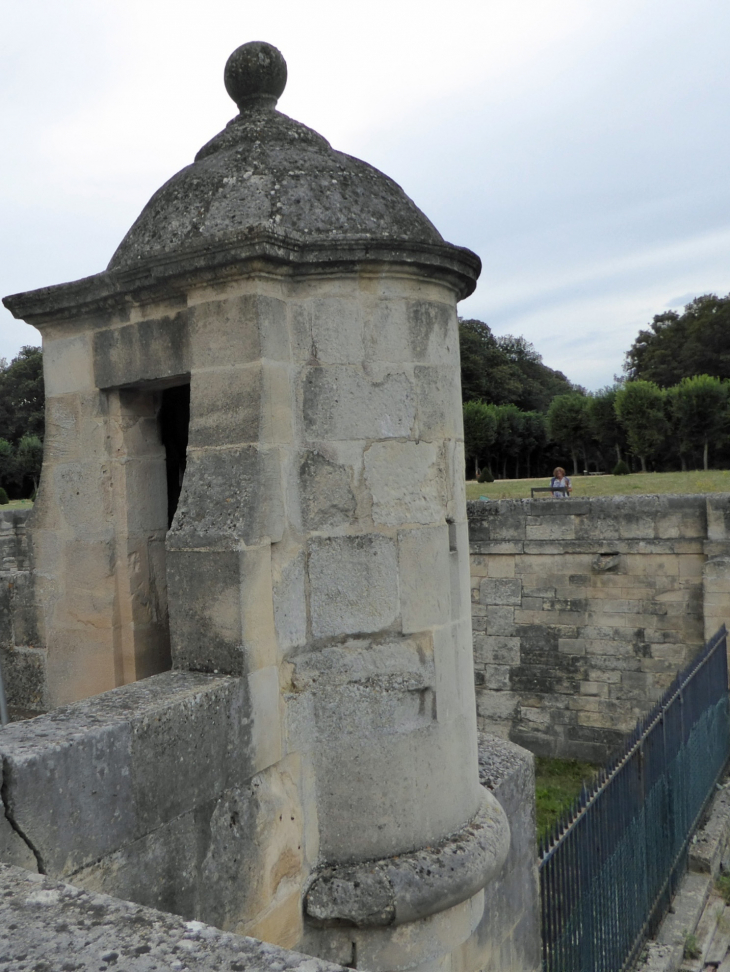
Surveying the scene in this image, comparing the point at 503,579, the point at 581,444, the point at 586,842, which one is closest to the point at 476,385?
the point at 581,444

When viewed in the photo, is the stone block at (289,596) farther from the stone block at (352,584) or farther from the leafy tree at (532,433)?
the leafy tree at (532,433)

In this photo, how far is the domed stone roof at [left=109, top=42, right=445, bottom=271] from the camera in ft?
8.59

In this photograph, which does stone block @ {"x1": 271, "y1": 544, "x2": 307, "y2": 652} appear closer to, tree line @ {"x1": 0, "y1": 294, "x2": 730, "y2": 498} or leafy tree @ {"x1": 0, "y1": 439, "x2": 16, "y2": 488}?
tree line @ {"x1": 0, "y1": 294, "x2": 730, "y2": 498}

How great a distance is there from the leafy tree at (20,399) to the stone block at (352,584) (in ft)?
160

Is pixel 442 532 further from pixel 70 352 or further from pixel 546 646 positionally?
pixel 546 646

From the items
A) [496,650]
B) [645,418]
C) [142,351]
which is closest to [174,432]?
[142,351]

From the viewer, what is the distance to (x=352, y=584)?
2637 millimetres

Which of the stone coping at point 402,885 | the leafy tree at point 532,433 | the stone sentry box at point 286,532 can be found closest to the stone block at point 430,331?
the stone sentry box at point 286,532

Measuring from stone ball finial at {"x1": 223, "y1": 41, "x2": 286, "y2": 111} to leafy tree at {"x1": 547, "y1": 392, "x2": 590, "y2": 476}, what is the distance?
4025 cm

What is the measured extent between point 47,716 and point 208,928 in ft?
3.33

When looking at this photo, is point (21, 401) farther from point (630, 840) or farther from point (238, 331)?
point (238, 331)

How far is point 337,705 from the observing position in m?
2.63

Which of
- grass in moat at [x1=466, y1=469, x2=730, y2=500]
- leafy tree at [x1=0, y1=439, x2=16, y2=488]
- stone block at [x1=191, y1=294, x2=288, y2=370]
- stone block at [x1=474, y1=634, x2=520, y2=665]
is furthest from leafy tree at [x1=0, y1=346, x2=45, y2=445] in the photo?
stone block at [x1=191, y1=294, x2=288, y2=370]

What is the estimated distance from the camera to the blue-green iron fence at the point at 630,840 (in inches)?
168
